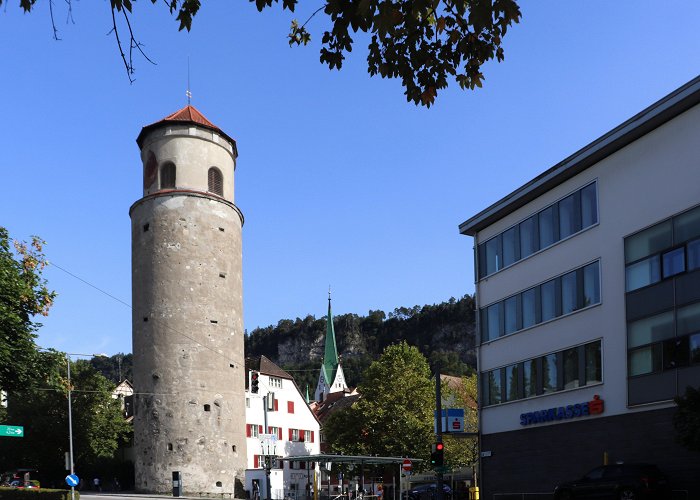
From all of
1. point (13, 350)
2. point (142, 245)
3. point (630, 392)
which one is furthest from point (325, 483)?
point (630, 392)

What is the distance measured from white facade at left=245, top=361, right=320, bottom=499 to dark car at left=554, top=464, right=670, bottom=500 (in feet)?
183

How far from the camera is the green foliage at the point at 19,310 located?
38781 millimetres

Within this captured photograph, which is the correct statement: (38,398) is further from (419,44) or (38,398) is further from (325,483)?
(419,44)

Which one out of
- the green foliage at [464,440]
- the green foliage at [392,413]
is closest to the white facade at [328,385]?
the green foliage at [464,440]

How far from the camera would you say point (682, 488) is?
2738 centimetres

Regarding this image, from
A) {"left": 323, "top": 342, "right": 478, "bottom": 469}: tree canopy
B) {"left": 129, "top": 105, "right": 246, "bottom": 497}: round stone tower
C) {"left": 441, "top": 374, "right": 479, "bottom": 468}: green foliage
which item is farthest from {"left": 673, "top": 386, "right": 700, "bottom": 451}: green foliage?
{"left": 441, "top": 374, "right": 479, "bottom": 468}: green foliage

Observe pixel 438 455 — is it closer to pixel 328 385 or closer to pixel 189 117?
pixel 189 117

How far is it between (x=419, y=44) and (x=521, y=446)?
3016cm

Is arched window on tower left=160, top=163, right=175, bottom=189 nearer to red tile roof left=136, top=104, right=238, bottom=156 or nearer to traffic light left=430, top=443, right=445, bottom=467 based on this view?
red tile roof left=136, top=104, right=238, bottom=156

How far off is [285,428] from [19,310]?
53933 millimetres

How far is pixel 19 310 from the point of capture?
131ft

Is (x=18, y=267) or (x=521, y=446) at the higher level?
(x=18, y=267)

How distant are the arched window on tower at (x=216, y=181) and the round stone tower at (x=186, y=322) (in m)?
0.30

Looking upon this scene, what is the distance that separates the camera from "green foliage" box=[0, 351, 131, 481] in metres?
73.2
